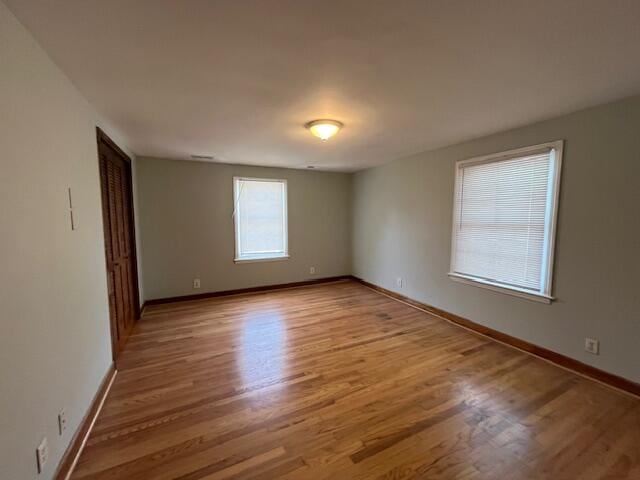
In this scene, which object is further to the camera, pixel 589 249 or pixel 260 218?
pixel 260 218

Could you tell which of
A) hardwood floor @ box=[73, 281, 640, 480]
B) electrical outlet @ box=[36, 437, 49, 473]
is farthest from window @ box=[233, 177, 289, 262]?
electrical outlet @ box=[36, 437, 49, 473]

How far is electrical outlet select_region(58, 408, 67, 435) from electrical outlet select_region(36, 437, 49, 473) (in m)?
0.14

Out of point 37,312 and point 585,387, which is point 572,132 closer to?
point 585,387

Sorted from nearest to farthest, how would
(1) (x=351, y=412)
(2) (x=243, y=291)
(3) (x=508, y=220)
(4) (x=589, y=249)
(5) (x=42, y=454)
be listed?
(5) (x=42, y=454)
(1) (x=351, y=412)
(4) (x=589, y=249)
(3) (x=508, y=220)
(2) (x=243, y=291)

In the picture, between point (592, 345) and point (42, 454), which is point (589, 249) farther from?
point (42, 454)

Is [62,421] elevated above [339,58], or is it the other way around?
[339,58]

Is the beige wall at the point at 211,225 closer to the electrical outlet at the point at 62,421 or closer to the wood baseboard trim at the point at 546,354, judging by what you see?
the wood baseboard trim at the point at 546,354

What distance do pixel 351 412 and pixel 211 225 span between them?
3.58 meters

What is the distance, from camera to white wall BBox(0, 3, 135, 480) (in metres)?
1.15

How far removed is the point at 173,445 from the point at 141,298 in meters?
2.89

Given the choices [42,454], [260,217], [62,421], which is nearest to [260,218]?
[260,217]

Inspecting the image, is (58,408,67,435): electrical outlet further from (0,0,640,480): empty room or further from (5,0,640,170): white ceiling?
(5,0,640,170): white ceiling

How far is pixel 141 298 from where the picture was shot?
13.3 feet

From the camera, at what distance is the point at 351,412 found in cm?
200
